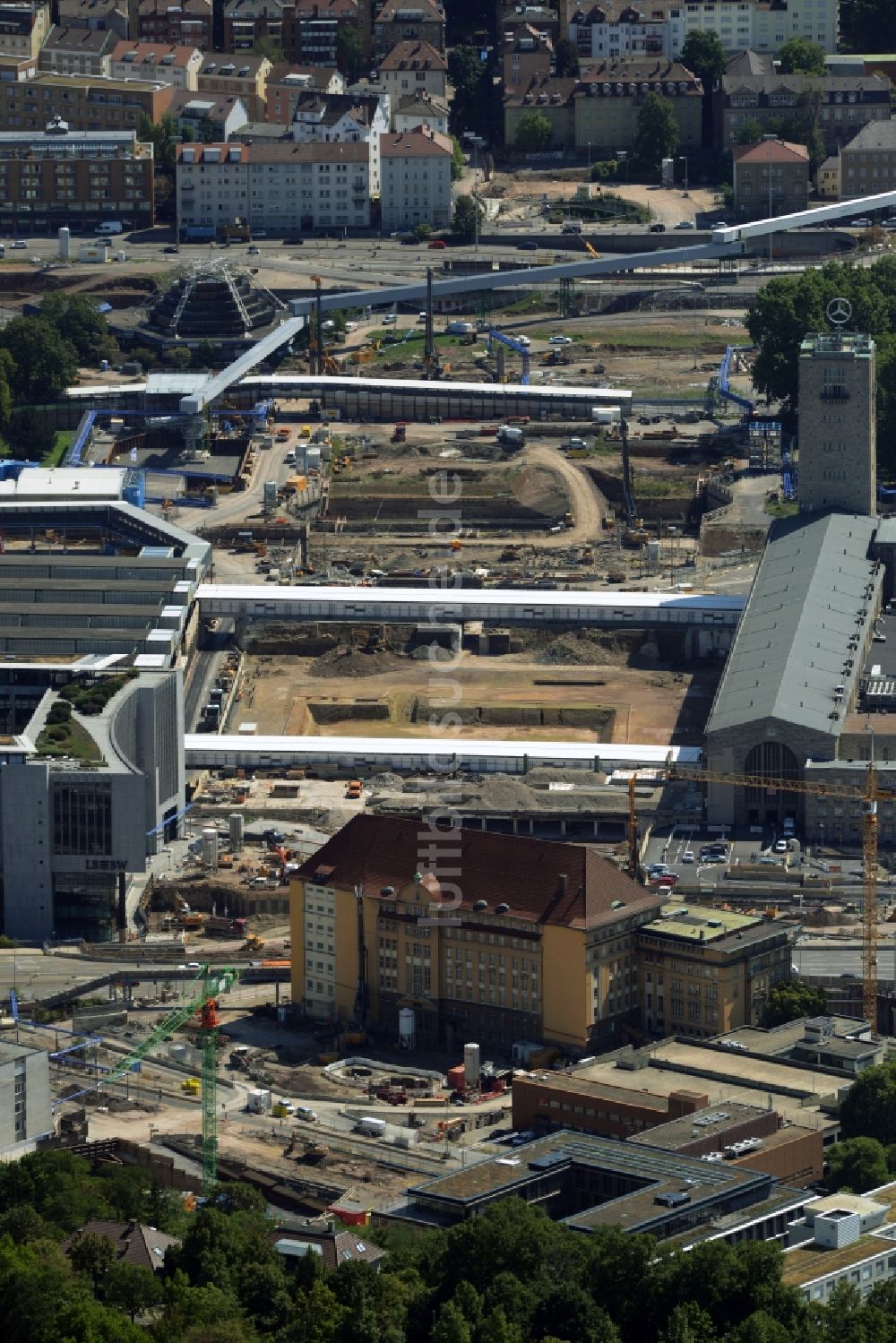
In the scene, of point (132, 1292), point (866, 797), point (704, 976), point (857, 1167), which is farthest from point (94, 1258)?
point (866, 797)

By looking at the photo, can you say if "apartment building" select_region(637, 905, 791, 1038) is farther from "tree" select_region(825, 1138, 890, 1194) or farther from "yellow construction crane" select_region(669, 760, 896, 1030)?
"tree" select_region(825, 1138, 890, 1194)


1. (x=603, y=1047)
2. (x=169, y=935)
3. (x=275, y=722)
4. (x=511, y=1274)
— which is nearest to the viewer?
(x=511, y=1274)

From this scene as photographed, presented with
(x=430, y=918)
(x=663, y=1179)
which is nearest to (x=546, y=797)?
(x=430, y=918)

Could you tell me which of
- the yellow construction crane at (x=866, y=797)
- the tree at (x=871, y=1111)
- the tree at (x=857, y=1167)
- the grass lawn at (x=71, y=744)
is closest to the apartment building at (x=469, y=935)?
the yellow construction crane at (x=866, y=797)

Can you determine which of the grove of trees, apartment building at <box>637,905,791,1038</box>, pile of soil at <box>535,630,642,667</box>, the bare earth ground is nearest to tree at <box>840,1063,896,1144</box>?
apartment building at <box>637,905,791,1038</box>

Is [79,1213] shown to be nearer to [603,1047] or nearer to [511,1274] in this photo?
[511,1274]
